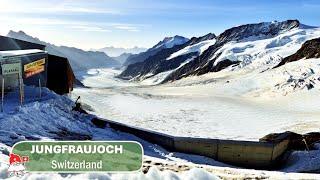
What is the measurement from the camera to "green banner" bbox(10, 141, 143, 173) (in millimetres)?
7629

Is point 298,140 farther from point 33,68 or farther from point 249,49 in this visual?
point 249,49

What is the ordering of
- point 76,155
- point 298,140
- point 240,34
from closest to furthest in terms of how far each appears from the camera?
point 76,155 < point 298,140 < point 240,34

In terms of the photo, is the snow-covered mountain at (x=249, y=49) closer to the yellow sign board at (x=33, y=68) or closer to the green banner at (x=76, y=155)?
the yellow sign board at (x=33, y=68)

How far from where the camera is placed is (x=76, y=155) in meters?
7.75

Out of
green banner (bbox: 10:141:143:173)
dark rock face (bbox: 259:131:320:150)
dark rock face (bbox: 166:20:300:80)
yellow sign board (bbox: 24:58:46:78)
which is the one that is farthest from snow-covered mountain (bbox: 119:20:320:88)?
green banner (bbox: 10:141:143:173)

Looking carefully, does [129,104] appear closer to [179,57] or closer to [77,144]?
[77,144]

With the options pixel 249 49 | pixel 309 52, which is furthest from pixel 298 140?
pixel 249 49

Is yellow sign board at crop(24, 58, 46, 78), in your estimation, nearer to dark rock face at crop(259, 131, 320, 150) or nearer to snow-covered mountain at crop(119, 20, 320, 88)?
dark rock face at crop(259, 131, 320, 150)

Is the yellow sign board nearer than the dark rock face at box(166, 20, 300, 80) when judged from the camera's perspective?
Yes

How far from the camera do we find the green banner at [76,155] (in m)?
7.63

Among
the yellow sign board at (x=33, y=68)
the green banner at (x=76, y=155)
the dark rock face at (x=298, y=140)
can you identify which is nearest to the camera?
the green banner at (x=76, y=155)

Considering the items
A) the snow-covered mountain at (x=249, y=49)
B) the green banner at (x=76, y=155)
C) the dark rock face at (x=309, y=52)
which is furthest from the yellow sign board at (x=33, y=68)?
the snow-covered mountain at (x=249, y=49)

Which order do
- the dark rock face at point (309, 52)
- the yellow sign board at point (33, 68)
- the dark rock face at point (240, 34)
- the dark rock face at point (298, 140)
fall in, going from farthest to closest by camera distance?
the dark rock face at point (240, 34) → the dark rock face at point (309, 52) → the yellow sign board at point (33, 68) → the dark rock face at point (298, 140)

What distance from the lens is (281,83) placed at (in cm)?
6281
